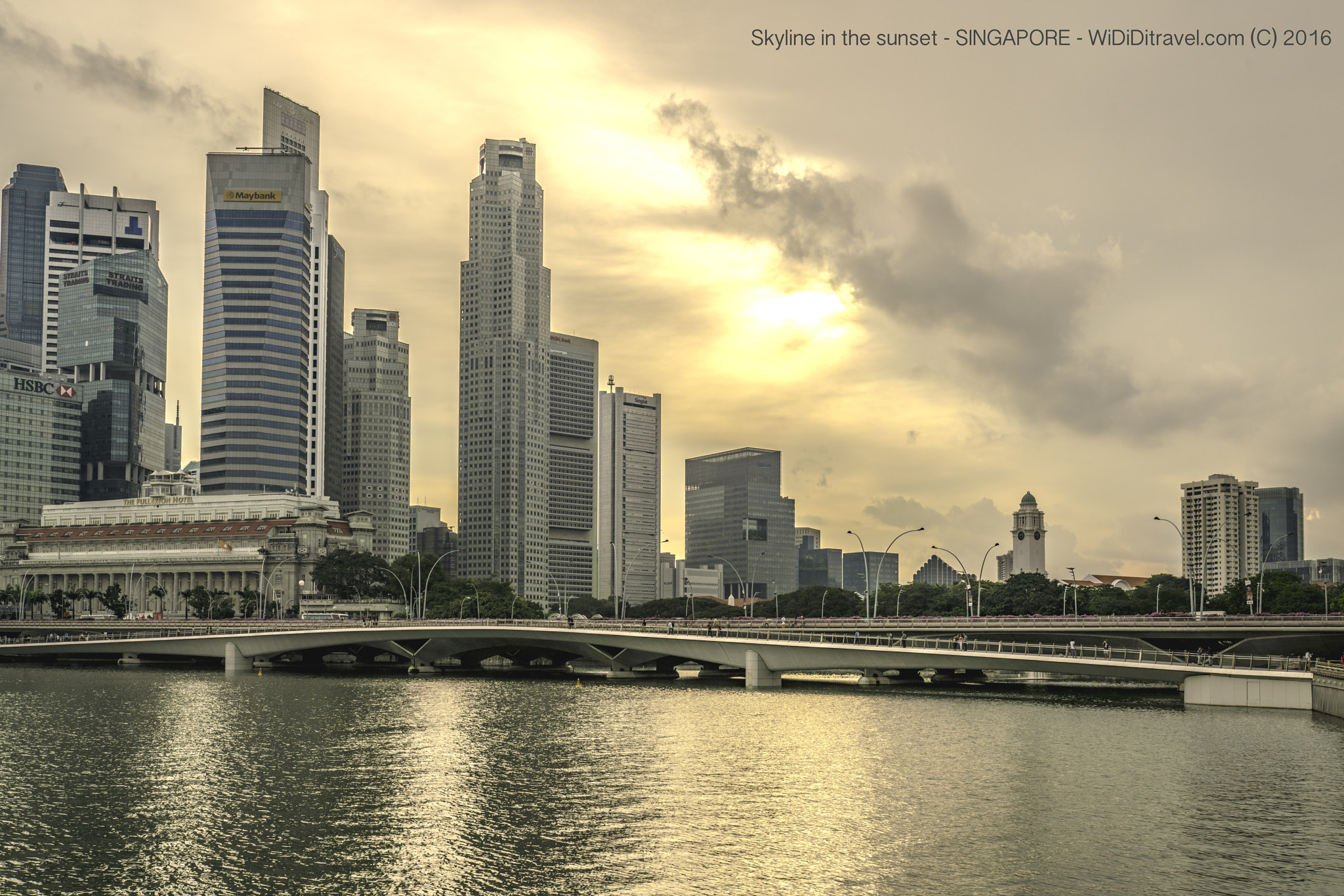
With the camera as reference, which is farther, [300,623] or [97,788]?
[300,623]

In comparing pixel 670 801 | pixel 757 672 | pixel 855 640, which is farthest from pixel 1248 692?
pixel 670 801

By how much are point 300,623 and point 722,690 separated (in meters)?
77.6

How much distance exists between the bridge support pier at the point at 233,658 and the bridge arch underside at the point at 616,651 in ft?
0.60

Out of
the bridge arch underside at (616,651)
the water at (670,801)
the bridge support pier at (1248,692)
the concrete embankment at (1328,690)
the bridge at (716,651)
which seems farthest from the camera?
the bridge arch underside at (616,651)

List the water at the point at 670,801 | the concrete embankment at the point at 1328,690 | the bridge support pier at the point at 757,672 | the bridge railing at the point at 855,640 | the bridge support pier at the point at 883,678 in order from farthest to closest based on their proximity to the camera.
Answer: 1. the bridge support pier at the point at 883,678
2. the bridge support pier at the point at 757,672
3. the bridge railing at the point at 855,640
4. the concrete embankment at the point at 1328,690
5. the water at the point at 670,801

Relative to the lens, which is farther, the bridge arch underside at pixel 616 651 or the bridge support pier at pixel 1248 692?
the bridge arch underside at pixel 616 651

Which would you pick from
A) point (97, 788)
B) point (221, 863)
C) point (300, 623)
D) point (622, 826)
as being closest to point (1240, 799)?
point (622, 826)

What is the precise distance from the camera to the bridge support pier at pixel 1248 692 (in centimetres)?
8912

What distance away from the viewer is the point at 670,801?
51.7 metres

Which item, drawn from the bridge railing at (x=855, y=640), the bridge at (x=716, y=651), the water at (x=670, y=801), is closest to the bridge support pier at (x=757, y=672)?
the bridge at (x=716, y=651)

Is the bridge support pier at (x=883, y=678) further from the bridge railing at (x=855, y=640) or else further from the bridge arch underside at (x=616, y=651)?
the bridge railing at (x=855, y=640)

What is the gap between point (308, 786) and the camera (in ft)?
183

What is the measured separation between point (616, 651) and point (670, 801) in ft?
307

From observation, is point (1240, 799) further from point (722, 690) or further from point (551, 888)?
point (722, 690)
